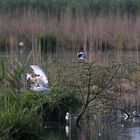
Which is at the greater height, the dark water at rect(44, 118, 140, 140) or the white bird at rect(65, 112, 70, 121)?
the white bird at rect(65, 112, 70, 121)

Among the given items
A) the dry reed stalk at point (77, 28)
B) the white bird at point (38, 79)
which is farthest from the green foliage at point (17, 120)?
the dry reed stalk at point (77, 28)

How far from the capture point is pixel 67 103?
11812mm

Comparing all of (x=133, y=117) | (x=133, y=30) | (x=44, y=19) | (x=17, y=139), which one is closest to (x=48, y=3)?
(x=44, y=19)

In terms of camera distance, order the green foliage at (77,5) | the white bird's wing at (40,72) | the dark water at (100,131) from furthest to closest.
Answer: the green foliage at (77,5) < the white bird's wing at (40,72) < the dark water at (100,131)

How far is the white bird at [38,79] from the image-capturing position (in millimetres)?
11844

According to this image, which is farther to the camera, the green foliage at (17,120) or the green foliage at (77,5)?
the green foliage at (77,5)

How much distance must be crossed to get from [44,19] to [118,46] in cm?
358

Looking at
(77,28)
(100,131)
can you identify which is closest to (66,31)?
(77,28)

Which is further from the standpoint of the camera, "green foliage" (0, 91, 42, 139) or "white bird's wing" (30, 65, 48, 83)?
"white bird's wing" (30, 65, 48, 83)

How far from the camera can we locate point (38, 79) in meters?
12.0

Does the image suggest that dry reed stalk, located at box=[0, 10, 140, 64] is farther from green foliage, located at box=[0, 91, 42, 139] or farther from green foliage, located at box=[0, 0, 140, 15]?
green foliage, located at box=[0, 91, 42, 139]

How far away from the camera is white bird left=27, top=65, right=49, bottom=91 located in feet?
38.9

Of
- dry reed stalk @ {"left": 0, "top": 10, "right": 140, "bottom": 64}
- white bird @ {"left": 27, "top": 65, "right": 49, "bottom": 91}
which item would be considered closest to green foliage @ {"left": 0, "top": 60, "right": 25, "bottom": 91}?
white bird @ {"left": 27, "top": 65, "right": 49, "bottom": 91}

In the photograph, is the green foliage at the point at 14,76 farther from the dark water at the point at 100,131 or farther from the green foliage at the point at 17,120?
the dark water at the point at 100,131
